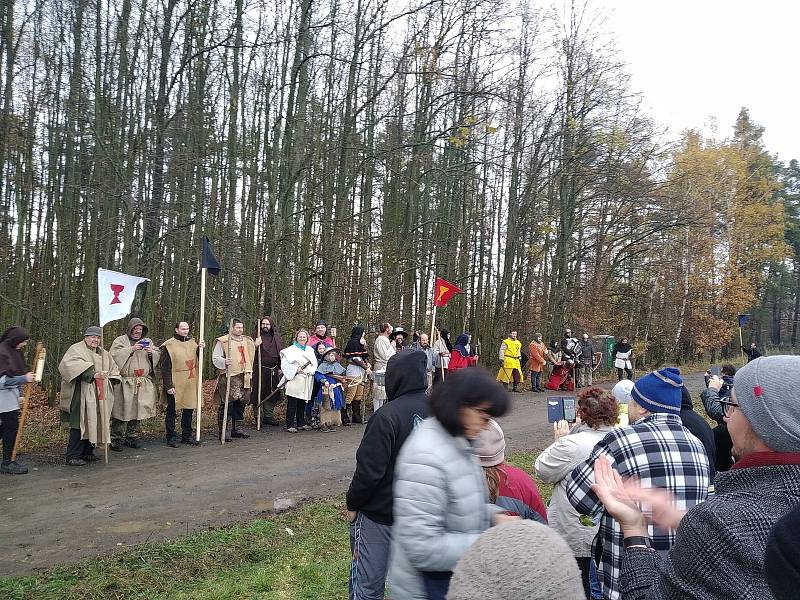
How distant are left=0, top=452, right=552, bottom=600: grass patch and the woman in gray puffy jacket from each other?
2.69 meters

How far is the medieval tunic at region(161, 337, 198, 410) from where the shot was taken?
1047 cm

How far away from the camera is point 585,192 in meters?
27.9

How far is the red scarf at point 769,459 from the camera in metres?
1.73

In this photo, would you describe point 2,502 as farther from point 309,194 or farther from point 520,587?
point 309,194

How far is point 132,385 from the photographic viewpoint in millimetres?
9914

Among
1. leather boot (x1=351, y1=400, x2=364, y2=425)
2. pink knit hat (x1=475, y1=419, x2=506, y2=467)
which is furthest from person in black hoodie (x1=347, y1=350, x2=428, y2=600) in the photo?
leather boot (x1=351, y1=400, x2=364, y2=425)

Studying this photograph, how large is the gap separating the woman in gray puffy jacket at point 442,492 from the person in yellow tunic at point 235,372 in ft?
29.2

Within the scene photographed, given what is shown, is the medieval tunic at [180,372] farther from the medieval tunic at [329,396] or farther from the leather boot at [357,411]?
the leather boot at [357,411]

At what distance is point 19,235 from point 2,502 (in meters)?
10.6

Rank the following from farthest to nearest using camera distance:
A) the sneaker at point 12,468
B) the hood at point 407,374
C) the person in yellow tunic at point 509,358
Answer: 1. the person in yellow tunic at point 509,358
2. the sneaker at point 12,468
3. the hood at point 407,374

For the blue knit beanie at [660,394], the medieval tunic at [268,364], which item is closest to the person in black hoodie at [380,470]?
the blue knit beanie at [660,394]

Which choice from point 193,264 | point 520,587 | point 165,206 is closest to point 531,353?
point 193,264

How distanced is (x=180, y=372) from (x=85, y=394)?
75.7 inches

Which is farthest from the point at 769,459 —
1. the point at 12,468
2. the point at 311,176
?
the point at 311,176
